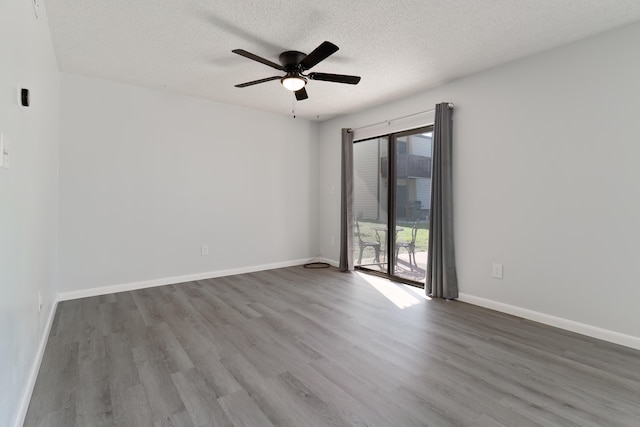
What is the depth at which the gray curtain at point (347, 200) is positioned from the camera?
467 centimetres

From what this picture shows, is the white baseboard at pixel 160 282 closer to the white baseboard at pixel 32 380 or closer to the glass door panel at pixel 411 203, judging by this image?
the white baseboard at pixel 32 380

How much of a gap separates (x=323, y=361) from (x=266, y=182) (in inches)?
124

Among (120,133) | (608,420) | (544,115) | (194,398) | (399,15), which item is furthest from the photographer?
(120,133)

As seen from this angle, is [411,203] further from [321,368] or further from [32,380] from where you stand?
[32,380]

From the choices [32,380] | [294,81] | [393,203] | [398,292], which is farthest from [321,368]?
[393,203]

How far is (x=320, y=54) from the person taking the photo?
7.62 ft

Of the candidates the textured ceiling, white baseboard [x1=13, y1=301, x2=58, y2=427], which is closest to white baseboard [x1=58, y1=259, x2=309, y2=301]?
white baseboard [x1=13, y1=301, x2=58, y2=427]

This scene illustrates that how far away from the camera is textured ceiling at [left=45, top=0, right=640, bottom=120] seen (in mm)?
2121

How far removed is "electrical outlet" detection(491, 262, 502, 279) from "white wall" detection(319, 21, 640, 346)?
48mm

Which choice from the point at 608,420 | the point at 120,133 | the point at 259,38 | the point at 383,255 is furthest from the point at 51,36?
the point at 608,420

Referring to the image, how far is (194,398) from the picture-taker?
1.66 meters

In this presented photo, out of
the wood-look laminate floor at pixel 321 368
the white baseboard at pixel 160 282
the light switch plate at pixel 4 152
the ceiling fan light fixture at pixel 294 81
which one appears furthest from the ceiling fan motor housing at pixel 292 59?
the white baseboard at pixel 160 282

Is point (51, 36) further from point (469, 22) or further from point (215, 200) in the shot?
point (469, 22)

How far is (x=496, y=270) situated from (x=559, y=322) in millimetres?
635
